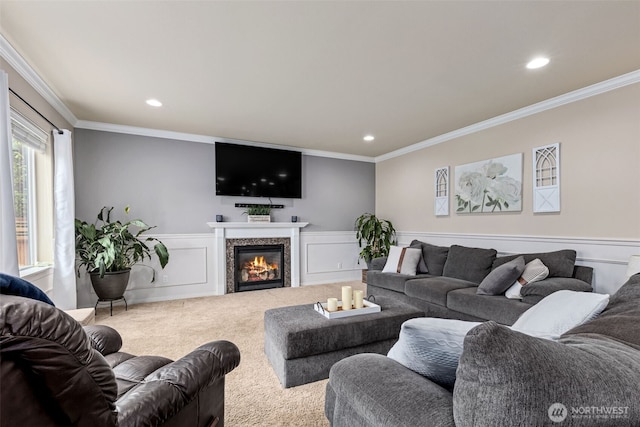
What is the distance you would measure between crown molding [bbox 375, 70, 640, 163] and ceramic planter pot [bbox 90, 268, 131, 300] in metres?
4.67

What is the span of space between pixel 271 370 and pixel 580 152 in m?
3.56

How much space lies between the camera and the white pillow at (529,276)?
273cm

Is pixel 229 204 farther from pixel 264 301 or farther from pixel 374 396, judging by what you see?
pixel 374 396

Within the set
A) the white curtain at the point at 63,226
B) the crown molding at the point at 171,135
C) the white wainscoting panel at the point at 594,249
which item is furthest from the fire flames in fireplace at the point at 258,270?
the white wainscoting panel at the point at 594,249

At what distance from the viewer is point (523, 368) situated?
57 cm

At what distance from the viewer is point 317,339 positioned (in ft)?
6.67

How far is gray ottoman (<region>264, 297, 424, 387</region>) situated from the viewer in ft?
6.60

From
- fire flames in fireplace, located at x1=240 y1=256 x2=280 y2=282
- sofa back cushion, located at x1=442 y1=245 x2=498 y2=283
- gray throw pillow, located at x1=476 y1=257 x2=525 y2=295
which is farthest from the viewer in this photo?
fire flames in fireplace, located at x1=240 y1=256 x2=280 y2=282

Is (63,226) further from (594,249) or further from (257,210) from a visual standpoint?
(594,249)

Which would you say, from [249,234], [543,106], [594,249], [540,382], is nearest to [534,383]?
[540,382]

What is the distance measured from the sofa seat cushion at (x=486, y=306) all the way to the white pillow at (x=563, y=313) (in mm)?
1295

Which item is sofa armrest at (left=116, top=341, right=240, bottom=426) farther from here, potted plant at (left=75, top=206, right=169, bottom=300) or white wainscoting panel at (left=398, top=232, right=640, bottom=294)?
white wainscoting panel at (left=398, top=232, right=640, bottom=294)

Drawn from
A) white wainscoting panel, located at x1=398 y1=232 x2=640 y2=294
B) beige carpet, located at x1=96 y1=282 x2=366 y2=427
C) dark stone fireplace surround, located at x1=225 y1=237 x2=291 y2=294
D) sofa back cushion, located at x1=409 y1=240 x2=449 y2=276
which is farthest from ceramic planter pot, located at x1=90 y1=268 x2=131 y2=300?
white wainscoting panel, located at x1=398 y1=232 x2=640 y2=294

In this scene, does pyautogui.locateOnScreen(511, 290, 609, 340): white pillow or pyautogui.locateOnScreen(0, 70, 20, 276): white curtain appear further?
pyautogui.locateOnScreen(0, 70, 20, 276): white curtain
